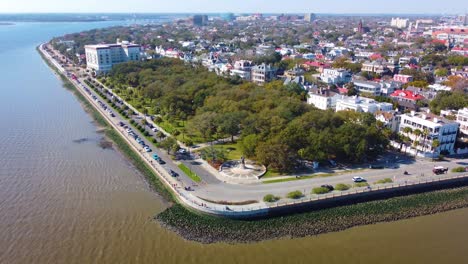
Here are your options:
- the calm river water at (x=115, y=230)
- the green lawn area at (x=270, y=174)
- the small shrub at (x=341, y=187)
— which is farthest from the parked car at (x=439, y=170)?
the green lawn area at (x=270, y=174)

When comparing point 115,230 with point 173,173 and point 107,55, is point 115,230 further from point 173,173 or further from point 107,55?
point 107,55

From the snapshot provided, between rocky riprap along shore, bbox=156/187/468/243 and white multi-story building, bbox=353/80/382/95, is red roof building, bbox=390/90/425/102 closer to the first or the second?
white multi-story building, bbox=353/80/382/95

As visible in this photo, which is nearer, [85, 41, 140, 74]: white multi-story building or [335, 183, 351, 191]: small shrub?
[335, 183, 351, 191]: small shrub

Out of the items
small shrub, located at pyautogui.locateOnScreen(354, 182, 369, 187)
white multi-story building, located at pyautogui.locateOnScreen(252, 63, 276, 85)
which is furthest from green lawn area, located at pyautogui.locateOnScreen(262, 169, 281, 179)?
white multi-story building, located at pyautogui.locateOnScreen(252, 63, 276, 85)

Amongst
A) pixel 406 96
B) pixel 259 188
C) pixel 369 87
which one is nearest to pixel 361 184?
pixel 259 188

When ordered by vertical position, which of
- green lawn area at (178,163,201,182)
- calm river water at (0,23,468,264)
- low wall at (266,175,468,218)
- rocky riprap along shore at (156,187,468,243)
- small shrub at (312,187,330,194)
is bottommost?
calm river water at (0,23,468,264)

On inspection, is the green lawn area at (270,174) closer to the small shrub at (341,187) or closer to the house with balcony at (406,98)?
the small shrub at (341,187)
